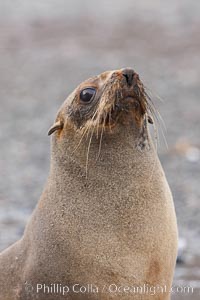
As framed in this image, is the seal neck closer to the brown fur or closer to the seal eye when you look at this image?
the brown fur

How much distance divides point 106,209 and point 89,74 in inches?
523

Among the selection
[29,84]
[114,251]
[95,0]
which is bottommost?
[114,251]

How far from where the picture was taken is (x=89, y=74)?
1997cm

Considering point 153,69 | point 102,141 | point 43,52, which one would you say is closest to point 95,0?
point 43,52

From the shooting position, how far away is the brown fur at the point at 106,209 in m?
6.69

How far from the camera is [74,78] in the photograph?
19.9 metres

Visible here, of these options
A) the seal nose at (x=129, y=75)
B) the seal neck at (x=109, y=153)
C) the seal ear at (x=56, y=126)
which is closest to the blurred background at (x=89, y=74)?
the seal neck at (x=109, y=153)

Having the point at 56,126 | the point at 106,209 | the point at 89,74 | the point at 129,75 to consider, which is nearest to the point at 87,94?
the point at 56,126

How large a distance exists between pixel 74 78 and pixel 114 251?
1335 cm

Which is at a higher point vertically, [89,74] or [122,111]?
[89,74]

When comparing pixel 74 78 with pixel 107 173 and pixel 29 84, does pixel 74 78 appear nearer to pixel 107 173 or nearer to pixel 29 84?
pixel 29 84

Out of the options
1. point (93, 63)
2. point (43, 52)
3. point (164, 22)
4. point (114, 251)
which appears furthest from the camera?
point (164, 22)

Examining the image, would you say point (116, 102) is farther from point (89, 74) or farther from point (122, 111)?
point (89, 74)

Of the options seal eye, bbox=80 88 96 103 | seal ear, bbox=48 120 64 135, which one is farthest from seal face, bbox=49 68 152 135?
seal ear, bbox=48 120 64 135
